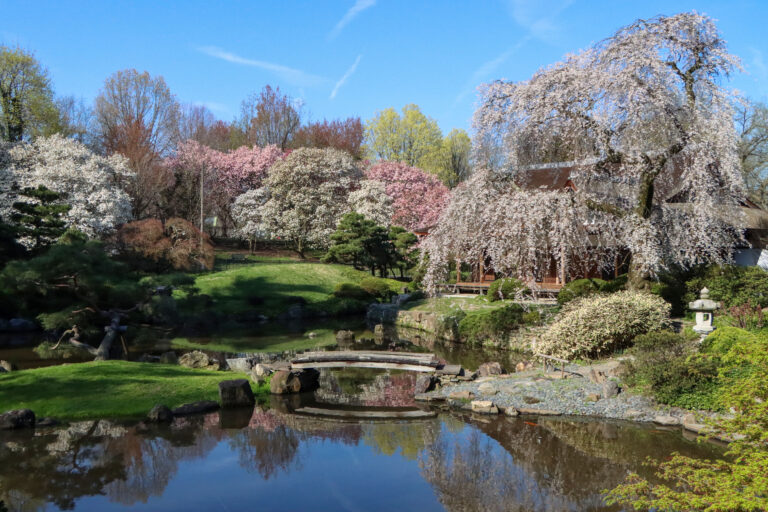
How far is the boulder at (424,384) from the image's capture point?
1431cm

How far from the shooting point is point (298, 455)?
Answer: 10.1m

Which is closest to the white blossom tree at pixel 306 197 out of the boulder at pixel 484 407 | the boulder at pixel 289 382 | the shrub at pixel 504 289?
the shrub at pixel 504 289

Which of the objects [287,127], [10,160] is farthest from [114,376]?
[287,127]

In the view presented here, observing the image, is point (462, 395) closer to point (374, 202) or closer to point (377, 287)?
point (377, 287)

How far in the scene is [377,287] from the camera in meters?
34.0

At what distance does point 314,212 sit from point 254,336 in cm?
1919

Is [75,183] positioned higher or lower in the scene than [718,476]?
higher

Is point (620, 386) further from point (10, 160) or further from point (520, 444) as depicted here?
point (10, 160)

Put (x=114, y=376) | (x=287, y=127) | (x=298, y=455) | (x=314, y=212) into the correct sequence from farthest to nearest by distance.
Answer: (x=287, y=127)
(x=314, y=212)
(x=114, y=376)
(x=298, y=455)

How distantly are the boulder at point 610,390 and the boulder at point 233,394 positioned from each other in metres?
8.23

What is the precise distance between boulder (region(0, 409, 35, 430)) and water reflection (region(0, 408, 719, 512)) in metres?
0.33

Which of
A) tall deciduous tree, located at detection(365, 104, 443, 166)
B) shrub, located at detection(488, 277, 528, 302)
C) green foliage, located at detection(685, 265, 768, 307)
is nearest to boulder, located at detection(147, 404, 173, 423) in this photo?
shrub, located at detection(488, 277, 528, 302)

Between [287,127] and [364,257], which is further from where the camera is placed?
[287,127]

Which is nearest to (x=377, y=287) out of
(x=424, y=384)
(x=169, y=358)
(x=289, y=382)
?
(x=169, y=358)
